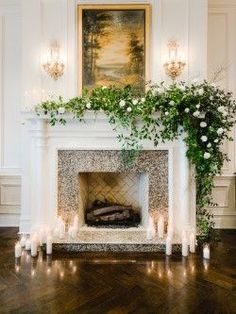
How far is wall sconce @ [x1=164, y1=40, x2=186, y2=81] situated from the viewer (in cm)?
420

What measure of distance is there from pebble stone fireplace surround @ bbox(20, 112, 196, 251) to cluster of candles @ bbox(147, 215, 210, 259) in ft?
0.32

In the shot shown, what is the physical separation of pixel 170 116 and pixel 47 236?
2.03 meters

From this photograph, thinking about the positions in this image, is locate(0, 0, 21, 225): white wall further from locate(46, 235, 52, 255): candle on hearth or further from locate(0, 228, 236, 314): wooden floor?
locate(46, 235, 52, 255): candle on hearth

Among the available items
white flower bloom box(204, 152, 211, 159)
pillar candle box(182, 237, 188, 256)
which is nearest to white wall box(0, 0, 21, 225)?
pillar candle box(182, 237, 188, 256)

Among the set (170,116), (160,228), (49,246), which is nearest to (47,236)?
(49,246)

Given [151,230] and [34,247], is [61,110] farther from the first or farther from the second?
[151,230]

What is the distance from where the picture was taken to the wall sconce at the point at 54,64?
4.24m

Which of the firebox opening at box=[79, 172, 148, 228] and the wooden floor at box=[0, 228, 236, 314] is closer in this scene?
the wooden floor at box=[0, 228, 236, 314]

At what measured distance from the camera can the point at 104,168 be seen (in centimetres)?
402

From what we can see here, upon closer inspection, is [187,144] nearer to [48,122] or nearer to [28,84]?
[48,122]

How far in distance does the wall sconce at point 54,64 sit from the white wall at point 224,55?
2.27m

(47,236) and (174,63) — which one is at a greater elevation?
(174,63)

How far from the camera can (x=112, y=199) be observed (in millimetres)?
4562

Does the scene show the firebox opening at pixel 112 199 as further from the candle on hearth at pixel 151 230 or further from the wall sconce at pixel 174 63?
the wall sconce at pixel 174 63
